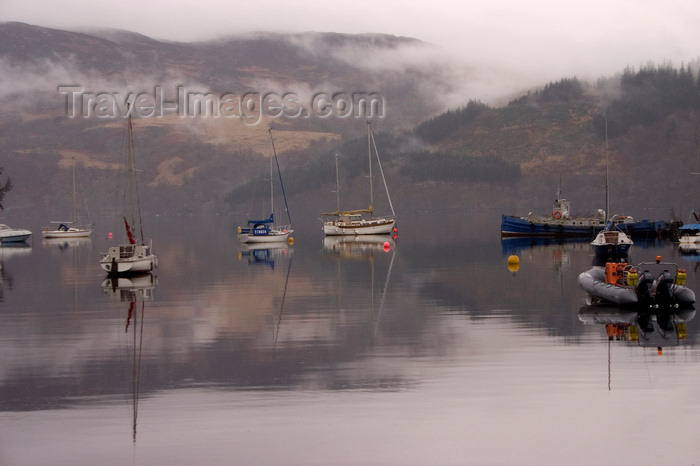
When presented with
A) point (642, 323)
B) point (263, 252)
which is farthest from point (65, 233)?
point (642, 323)

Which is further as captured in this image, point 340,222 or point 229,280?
point 340,222

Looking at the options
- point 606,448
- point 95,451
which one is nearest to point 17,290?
point 95,451

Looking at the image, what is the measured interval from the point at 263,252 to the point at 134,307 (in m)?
49.6

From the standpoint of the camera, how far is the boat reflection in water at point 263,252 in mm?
83400

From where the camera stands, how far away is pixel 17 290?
5919 centimetres

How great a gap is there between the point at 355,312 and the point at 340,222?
87.6m

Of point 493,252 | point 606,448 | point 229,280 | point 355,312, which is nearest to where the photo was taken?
point 606,448

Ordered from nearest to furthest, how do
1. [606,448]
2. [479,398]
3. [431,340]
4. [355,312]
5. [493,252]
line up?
[606,448], [479,398], [431,340], [355,312], [493,252]

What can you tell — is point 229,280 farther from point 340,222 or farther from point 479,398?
point 340,222

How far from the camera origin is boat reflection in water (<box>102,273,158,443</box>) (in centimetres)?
2844

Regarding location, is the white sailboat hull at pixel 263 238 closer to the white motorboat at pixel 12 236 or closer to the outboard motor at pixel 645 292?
the white motorboat at pixel 12 236

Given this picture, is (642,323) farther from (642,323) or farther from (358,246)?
(358,246)

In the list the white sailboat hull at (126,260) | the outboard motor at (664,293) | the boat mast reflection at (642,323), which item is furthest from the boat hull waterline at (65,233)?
the outboard motor at (664,293)

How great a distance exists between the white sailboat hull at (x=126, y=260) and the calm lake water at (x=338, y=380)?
7.65 metres
